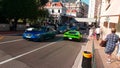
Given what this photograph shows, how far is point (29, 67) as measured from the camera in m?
9.27

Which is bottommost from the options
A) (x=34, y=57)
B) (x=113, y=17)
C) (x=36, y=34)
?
(x=34, y=57)

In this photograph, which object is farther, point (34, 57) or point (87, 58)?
point (34, 57)

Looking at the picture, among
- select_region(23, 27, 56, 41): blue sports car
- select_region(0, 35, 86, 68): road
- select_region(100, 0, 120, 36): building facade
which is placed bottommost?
select_region(0, 35, 86, 68): road

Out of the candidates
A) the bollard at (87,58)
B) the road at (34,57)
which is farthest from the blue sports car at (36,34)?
the bollard at (87,58)

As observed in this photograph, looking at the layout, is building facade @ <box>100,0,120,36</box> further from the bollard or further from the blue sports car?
the bollard

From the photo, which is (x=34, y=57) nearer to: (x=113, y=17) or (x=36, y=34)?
(x=36, y=34)

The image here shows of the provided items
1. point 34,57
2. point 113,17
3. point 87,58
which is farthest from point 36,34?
point 87,58

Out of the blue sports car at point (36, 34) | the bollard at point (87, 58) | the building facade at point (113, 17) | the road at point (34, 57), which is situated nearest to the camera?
the bollard at point (87, 58)

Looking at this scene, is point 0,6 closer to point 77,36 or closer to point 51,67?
point 77,36

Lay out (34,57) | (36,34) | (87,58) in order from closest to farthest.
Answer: (87,58), (34,57), (36,34)

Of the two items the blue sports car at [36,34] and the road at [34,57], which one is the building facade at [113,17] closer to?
the road at [34,57]

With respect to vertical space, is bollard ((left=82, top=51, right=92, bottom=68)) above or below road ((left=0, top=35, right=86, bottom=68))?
above

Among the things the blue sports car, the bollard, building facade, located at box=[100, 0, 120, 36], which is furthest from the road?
the blue sports car

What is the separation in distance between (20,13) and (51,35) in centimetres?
1291
